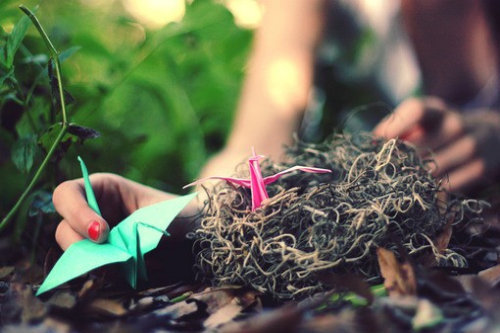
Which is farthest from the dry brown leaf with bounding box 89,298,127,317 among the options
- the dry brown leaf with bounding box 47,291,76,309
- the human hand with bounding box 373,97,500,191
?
the human hand with bounding box 373,97,500,191

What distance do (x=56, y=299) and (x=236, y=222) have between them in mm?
197

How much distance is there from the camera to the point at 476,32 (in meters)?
1.40

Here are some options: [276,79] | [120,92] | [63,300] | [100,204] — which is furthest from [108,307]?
[120,92]

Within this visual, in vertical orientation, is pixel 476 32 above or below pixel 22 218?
above

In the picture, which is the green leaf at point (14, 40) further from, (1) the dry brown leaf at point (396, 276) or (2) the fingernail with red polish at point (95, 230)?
(1) the dry brown leaf at point (396, 276)

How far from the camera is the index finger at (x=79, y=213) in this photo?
539 millimetres

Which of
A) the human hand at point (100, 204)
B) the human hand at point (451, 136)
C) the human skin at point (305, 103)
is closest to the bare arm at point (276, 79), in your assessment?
the human skin at point (305, 103)

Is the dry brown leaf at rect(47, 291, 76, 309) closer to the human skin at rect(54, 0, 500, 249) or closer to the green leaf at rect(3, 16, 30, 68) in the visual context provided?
the human skin at rect(54, 0, 500, 249)

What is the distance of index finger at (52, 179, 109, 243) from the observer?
0.54 metres

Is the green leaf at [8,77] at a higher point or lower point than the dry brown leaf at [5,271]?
higher

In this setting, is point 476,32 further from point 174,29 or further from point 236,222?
point 236,222

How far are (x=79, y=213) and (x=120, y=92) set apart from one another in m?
0.88

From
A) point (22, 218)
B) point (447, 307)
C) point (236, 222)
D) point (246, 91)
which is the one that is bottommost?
point (447, 307)

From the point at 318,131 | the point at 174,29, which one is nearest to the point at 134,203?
the point at 174,29
